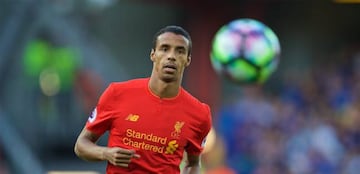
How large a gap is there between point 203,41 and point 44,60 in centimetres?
285

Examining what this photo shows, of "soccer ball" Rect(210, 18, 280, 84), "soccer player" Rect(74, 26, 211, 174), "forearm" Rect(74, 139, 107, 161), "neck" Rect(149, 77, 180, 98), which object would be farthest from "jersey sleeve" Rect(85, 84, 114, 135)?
"soccer ball" Rect(210, 18, 280, 84)

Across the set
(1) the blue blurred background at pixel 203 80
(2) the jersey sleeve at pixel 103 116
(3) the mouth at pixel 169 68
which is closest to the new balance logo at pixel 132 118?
(2) the jersey sleeve at pixel 103 116

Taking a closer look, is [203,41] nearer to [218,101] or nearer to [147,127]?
[218,101]

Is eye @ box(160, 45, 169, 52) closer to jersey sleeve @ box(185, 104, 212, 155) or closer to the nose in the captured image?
the nose

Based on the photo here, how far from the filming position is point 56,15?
1580 cm

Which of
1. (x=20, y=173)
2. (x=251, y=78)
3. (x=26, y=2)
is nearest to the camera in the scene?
(x=251, y=78)

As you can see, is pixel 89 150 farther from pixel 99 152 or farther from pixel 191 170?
pixel 191 170

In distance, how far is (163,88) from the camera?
743cm

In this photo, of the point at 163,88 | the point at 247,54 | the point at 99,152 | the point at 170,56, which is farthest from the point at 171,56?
the point at 247,54

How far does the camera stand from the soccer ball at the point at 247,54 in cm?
1085

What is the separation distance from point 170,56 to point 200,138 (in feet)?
2.24

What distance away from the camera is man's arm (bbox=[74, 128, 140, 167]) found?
6.79m

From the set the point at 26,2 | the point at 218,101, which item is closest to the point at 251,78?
the point at 26,2

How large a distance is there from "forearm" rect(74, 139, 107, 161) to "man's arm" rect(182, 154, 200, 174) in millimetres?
763
